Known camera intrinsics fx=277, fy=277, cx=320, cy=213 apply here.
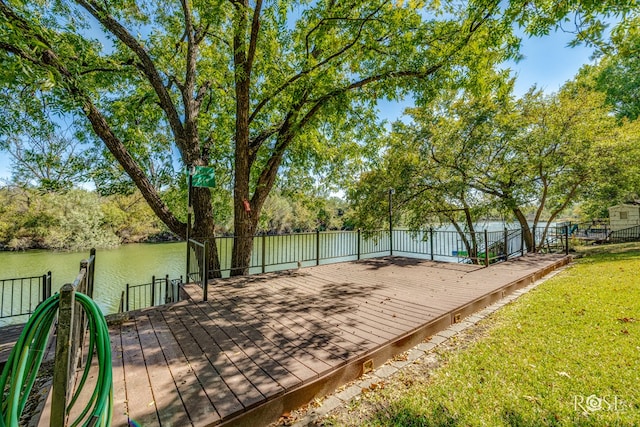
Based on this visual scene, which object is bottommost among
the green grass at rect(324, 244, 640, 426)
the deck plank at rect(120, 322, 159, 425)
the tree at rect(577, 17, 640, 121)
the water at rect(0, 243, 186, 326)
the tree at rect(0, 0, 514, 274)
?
the water at rect(0, 243, 186, 326)

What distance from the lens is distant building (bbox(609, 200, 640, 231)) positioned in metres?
17.6

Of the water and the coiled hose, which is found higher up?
the coiled hose

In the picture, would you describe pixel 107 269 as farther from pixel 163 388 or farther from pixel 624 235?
pixel 624 235

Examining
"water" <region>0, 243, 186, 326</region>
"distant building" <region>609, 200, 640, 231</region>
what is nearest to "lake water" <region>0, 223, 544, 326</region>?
"water" <region>0, 243, 186, 326</region>

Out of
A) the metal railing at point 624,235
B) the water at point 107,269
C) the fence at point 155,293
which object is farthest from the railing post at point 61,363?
the metal railing at point 624,235

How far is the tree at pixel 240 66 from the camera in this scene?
5.17m

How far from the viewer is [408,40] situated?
538 cm

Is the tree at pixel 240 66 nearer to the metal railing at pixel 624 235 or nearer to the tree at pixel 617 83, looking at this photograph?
the tree at pixel 617 83

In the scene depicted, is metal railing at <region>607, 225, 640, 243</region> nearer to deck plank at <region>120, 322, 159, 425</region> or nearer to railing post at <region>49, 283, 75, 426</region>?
deck plank at <region>120, 322, 159, 425</region>

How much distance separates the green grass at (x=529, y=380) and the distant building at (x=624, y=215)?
21031 millimetres

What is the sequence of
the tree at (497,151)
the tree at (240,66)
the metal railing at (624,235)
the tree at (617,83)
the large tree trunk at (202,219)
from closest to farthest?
the tree at (240,66) → the large tree trunk at (202,219) → the tree at (497,151) → the tree at (617,83) → the metal railing at (624,235)

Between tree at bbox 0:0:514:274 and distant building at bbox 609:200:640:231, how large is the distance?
21227 millimetres

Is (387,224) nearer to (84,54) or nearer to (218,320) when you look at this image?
(218,320)

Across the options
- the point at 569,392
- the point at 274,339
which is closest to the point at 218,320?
the point at 274,339
